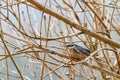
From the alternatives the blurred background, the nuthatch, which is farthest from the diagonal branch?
the nuthatch

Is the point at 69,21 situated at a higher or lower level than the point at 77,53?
higher

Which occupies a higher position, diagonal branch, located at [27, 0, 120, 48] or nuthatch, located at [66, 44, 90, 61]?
diagonal branch, located at [27, 0, 120, 48]

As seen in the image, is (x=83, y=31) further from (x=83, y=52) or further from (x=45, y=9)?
(x=83, y=52)

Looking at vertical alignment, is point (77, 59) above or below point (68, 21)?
below

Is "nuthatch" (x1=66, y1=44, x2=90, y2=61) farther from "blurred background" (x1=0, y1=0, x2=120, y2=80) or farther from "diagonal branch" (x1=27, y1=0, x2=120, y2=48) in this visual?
"diagonal branch" (x1=27, y1=0, x2=120, y2=48)

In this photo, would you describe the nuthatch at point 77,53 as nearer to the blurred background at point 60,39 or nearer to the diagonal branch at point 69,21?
the blurred background at point 60,39

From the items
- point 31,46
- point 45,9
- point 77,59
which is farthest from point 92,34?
point 77,59

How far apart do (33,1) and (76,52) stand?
606 mm

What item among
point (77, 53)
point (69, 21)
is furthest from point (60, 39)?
point (69, 21)

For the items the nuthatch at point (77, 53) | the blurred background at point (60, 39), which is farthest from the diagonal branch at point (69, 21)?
the nuthatch at point (77, 53)

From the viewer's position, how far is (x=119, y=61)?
1142 mm

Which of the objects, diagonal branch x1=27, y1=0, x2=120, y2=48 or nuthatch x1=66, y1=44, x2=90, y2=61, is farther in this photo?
nuthatch x1=66, y1=44, x2=90, y2=61

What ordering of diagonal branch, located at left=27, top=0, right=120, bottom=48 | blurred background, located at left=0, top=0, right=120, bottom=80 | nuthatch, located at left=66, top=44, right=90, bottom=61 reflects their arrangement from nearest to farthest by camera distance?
diagonal branch, located at left=27, top=0, right=120, bottom=48 → blurred background, located at left=0, top=0, right=120, bottom=80 → nuthatch, located at left=66, top=44, right=90, bottom=61

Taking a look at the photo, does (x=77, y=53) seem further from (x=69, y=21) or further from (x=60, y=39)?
(x=69, y=21)
